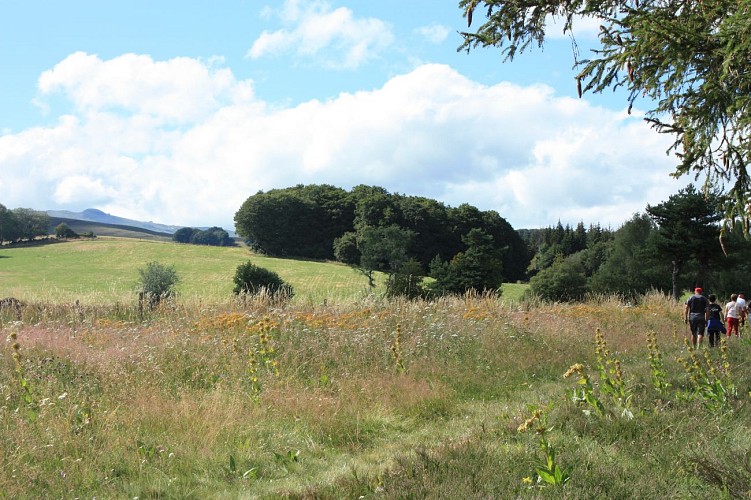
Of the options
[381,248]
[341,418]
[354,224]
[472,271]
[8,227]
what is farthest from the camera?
[8,227]

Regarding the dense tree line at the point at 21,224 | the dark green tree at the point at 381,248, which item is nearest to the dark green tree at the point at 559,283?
the dark green tree at the point at 381,248

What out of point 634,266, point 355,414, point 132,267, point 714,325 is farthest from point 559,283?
point 355,414

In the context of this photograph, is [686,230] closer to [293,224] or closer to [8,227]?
[293,224]

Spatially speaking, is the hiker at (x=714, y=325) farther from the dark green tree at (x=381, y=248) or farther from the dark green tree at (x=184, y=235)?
the dark green tree at (x=184, y=235)

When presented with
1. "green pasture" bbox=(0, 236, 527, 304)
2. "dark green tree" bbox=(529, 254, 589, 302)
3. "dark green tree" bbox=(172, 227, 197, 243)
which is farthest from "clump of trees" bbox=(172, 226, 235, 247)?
"dark green tree" bbox=(529, 254, 589, 302)

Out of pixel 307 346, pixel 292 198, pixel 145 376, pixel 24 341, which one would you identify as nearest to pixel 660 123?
pixel 307 346

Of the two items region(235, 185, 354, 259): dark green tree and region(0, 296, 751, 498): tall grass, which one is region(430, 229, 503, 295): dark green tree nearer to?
region(235, 185, 354, 259): dark green tree

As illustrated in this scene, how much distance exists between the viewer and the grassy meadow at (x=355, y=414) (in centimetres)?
426

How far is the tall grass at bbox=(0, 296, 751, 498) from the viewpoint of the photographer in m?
4.26

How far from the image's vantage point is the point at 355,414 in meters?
6.13

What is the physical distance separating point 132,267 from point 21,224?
37.6 m

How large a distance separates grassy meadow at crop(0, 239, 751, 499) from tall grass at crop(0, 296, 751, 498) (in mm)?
22

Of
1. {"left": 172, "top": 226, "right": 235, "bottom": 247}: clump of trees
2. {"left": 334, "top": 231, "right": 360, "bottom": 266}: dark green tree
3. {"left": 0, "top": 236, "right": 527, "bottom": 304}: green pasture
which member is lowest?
{"left": 0, "top": 236, "right": 527, "bottom": 304}: green pasture

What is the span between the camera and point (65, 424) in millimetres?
5215
